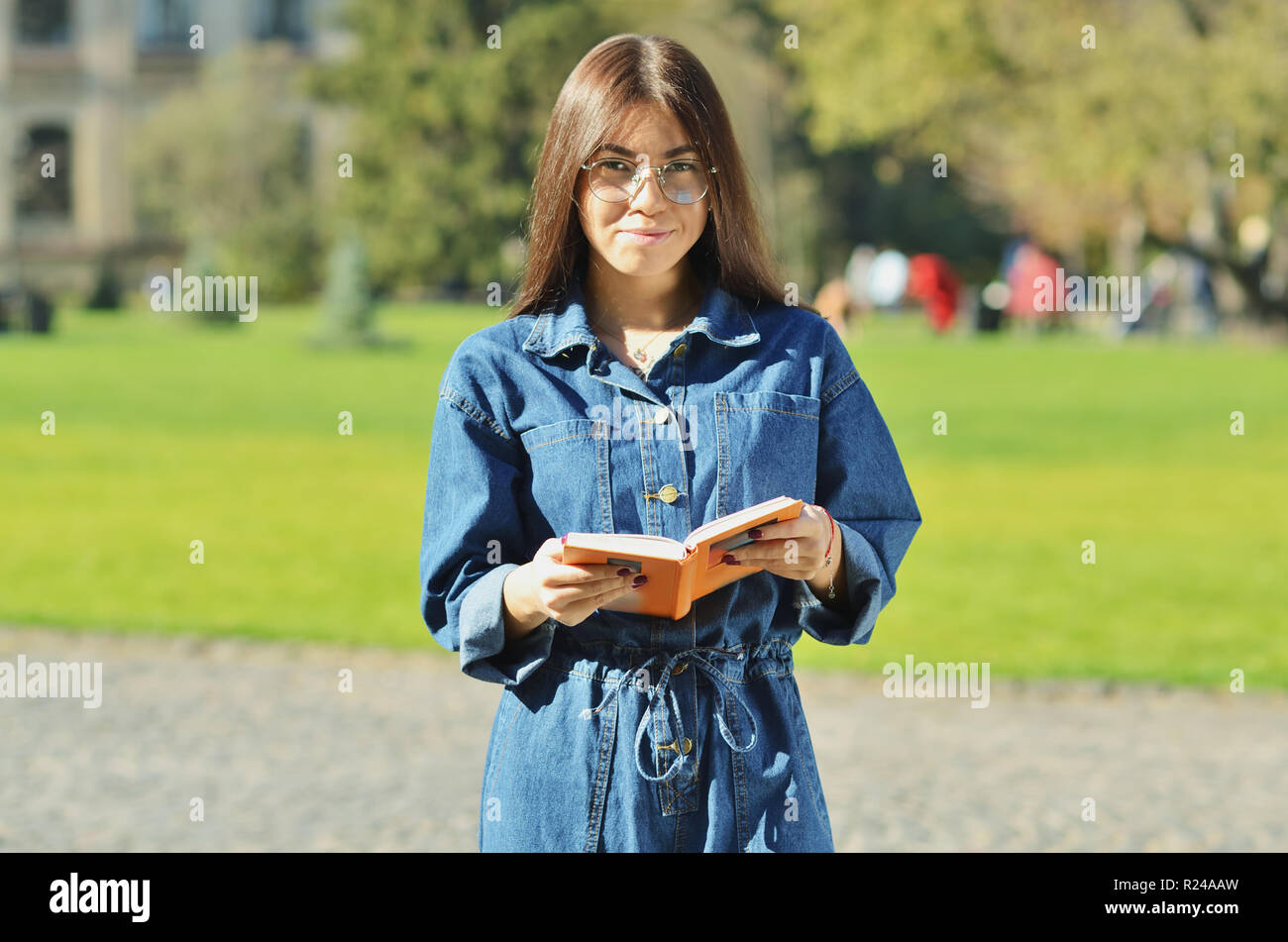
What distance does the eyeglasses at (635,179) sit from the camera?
240 centimetres

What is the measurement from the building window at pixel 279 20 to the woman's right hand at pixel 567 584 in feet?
164

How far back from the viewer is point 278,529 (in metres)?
11.7

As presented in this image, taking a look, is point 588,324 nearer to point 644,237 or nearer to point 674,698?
point 644,237

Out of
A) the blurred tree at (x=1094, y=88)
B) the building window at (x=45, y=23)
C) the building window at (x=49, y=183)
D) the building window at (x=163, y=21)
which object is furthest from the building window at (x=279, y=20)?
the blurred tree at (x=1094, y=88)

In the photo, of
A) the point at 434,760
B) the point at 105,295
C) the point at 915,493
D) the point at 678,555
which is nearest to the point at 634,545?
the point at 678,555

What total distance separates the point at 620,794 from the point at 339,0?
165 feet

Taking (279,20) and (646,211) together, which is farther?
(279,20)

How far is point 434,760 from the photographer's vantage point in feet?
21.1

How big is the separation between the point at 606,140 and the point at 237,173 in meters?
42.2

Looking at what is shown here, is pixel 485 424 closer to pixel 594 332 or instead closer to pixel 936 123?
pixel 594 332

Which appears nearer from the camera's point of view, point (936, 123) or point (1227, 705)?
point (1227, 705)

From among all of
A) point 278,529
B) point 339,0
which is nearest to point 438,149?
point 339,0

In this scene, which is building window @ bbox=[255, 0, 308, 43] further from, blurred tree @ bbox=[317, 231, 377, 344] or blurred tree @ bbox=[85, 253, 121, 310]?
blurred tree @ bbox=[317, 231, 377, 344]

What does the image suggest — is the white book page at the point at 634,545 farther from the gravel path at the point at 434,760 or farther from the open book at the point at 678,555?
the gravel path at the point at 434,760
